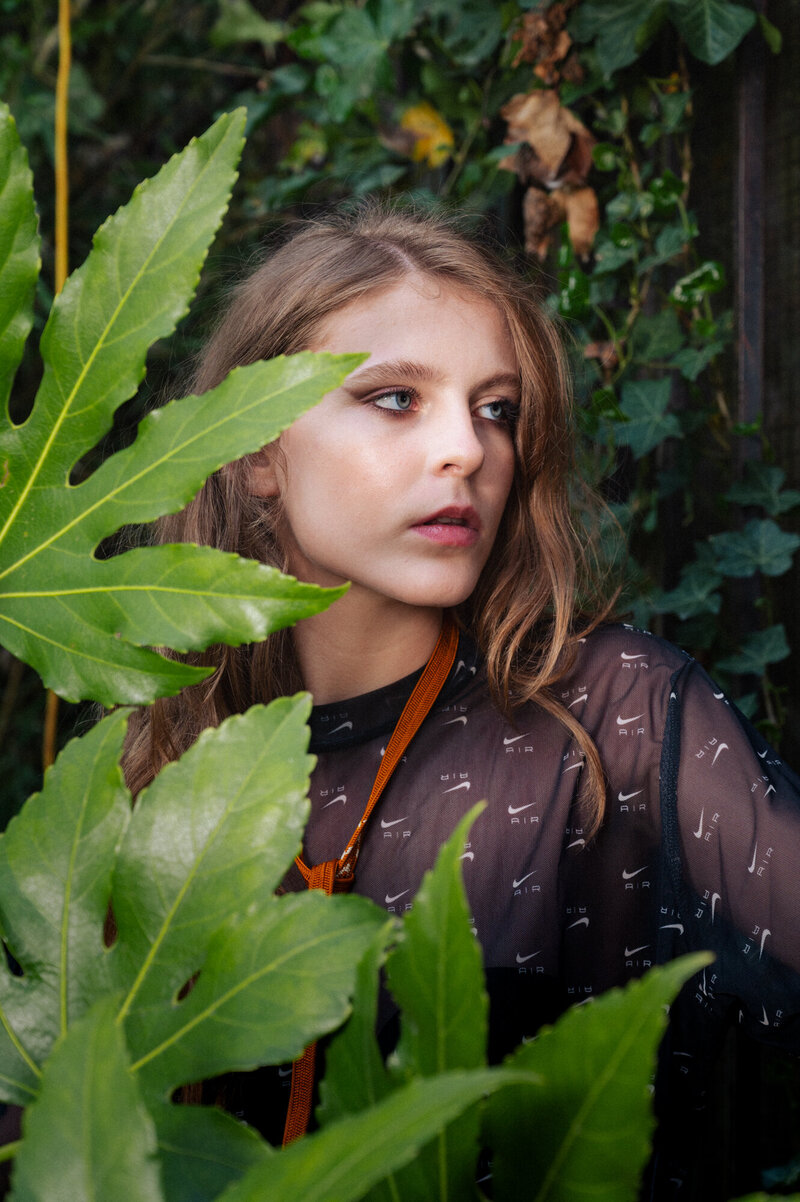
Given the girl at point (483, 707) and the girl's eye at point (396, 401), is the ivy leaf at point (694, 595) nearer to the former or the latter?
the girl at point (483, 707)

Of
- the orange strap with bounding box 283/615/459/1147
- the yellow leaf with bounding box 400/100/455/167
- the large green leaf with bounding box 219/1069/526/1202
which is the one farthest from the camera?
the yellow leaf with bounding box 400/100/455/167

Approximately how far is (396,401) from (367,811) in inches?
16.3

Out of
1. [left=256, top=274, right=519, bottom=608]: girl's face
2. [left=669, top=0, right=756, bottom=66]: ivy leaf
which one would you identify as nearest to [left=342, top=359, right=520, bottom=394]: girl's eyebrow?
[left=256, top=274, right=519, bottom=608]: girl's face

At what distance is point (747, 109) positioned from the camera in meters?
1.38

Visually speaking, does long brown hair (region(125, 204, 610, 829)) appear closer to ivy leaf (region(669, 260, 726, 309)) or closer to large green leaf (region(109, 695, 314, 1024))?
ivy leaf (region(669, 260, 726, 309))

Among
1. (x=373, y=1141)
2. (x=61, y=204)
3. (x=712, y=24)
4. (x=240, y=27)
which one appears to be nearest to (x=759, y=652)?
(x=712, y=24)

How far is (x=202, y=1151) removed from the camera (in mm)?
294

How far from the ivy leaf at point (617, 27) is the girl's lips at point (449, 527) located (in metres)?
0.77

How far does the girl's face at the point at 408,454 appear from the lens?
1.00m

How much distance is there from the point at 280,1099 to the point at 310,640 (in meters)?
0.48

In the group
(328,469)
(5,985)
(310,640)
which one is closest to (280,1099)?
(310,640)

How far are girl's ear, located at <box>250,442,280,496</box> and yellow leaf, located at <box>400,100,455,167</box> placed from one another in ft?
2.88

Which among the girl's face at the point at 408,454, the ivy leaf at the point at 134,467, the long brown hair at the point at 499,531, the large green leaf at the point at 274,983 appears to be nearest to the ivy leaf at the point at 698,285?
the long brown hair at the point at 499,531

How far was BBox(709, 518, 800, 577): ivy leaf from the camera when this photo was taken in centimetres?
134
